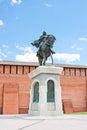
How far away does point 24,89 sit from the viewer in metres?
21.7

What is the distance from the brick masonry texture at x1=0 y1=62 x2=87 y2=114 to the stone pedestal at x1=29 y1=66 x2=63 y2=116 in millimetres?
9443

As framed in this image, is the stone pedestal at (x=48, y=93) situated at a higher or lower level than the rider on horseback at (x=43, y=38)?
lower

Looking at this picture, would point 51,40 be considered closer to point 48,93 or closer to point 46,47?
point 46,47

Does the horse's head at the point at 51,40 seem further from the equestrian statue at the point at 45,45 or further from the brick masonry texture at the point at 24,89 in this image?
the brick masonry texture at the point at 24,89

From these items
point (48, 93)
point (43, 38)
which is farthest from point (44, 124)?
point (43, 38)

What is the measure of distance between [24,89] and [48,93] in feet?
34.9

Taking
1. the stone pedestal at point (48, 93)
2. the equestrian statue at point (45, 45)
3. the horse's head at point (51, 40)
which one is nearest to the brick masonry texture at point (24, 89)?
the equestrian statue at point (45, 45)

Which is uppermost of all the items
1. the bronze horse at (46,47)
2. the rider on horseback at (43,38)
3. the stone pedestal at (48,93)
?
the rider on horseback at (43,38)

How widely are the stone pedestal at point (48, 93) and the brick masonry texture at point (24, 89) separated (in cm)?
944

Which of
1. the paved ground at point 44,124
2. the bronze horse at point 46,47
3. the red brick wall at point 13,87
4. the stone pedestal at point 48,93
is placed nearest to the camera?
the paved ground at point 44,124

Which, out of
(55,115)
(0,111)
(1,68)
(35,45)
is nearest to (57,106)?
(55,115)

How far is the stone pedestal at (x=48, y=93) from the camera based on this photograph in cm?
1084

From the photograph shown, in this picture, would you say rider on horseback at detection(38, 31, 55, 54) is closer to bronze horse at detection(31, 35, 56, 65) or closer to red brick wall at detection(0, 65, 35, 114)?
bronze horse at detection(31, 35, 56, 65)

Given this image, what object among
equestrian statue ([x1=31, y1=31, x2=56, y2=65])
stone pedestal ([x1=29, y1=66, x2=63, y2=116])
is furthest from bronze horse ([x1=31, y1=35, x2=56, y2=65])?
stone pedestal ([x1=29, y1=66, x2=63, y2=116])
